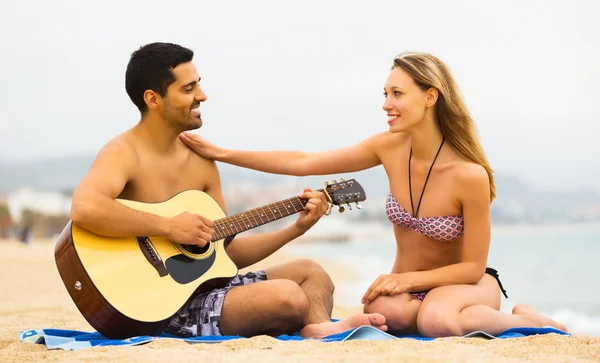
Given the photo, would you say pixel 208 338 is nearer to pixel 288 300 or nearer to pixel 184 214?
pixel 288 300

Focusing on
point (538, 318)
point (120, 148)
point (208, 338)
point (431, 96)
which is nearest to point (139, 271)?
point (208, 338)

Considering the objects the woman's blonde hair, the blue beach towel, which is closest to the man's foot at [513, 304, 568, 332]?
the blue beach towel

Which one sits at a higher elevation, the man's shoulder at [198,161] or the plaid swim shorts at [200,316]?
the man's shoulder at [198,161]

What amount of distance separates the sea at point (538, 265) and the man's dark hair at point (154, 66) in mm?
9772

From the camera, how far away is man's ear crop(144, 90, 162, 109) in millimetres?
4340

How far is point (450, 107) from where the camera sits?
4.25 m

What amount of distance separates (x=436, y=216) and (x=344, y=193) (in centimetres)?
58

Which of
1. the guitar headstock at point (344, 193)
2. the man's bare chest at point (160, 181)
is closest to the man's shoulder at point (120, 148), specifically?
the man's bare chest at point (160, 181)

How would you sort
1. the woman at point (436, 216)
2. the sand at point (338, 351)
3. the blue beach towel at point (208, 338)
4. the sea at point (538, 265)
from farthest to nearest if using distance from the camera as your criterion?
the sea at point (538, 265)
the woman at point (436, 216)
the blue beach towel at point (208, 338)
the sand at point (338, 351)

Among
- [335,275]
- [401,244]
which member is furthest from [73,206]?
[335,275]

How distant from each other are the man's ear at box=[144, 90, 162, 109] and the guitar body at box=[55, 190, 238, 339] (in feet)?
1.91

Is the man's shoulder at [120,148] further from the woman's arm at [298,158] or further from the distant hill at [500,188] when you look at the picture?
the distant hill at [500,188]

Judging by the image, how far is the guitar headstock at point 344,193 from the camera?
14.8ft

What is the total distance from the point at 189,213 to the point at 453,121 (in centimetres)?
158
